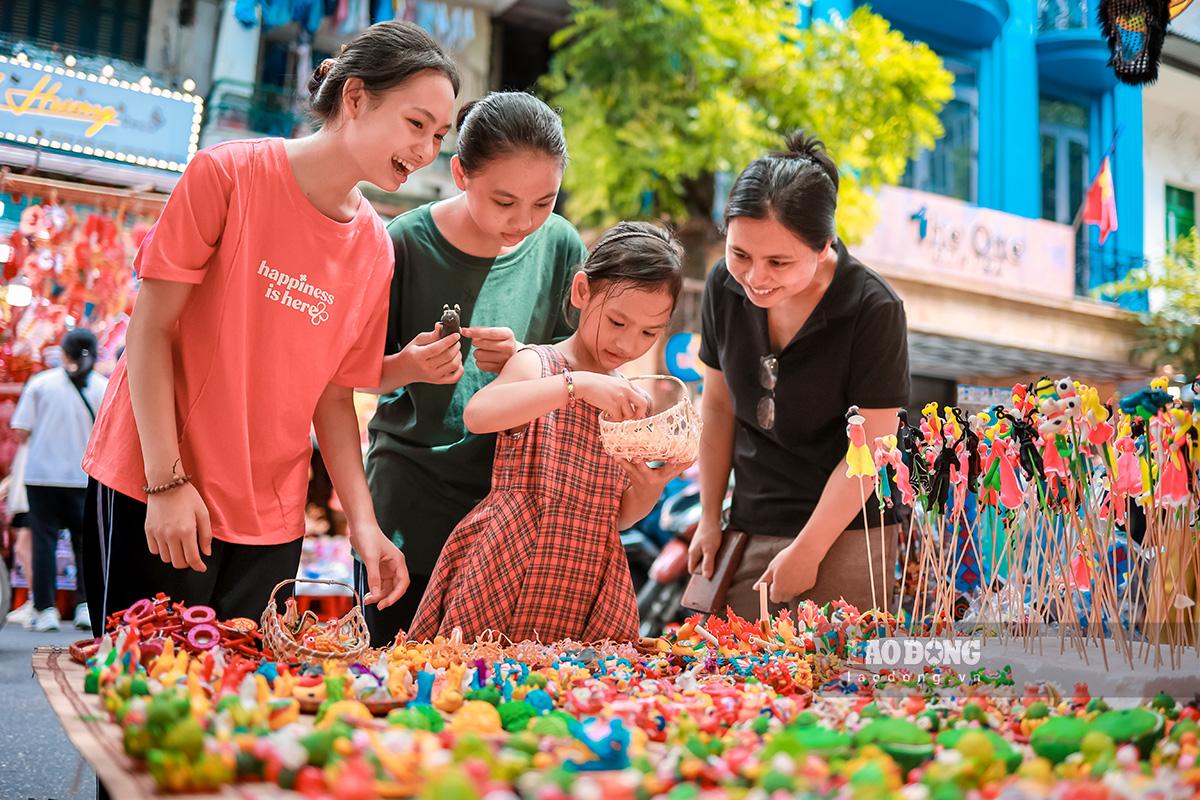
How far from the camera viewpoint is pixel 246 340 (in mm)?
1369

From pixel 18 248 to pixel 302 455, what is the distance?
4367mm

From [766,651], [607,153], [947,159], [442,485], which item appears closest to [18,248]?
[607,153]

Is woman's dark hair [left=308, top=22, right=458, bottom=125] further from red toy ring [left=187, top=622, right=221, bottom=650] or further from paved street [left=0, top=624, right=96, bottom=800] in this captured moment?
paved street [left=0, top=624, right=96, bottom=800]

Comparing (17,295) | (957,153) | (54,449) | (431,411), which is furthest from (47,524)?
(957,153)

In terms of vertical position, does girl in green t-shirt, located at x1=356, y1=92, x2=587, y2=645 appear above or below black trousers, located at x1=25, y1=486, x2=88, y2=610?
above

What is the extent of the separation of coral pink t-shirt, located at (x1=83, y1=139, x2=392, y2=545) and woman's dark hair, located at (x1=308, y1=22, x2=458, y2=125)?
3.7 inches

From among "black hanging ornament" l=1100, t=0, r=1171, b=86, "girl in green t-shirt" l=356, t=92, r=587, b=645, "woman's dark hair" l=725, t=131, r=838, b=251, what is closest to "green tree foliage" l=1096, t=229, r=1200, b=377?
"black hanging ornament" l=1100, t=0, r=1171, b=86

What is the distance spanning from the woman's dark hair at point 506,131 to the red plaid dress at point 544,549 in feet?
0.99

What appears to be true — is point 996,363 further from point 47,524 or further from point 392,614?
point 392,614

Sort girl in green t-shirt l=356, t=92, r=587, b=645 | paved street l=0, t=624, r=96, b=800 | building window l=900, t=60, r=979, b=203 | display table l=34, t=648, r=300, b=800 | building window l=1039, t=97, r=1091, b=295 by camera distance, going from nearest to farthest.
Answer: display table l=34, t=648, r=300, b=800 → girl in green t-shirt l=356, t=92, r=587, b=645 → paved street l=0, t=624, r=96, b=800 → building window l=900, t=60, r=979, b=203 → building window l=1039, t=97, r=1091, b=295

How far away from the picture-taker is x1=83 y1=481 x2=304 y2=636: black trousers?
53.7 inches

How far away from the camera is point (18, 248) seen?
504 centimetres

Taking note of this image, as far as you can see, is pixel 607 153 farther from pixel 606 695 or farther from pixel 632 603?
pixel 606 695

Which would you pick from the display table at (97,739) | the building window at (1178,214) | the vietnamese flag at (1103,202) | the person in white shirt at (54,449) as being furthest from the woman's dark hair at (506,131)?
the vietnamese flag at (1103,202)
